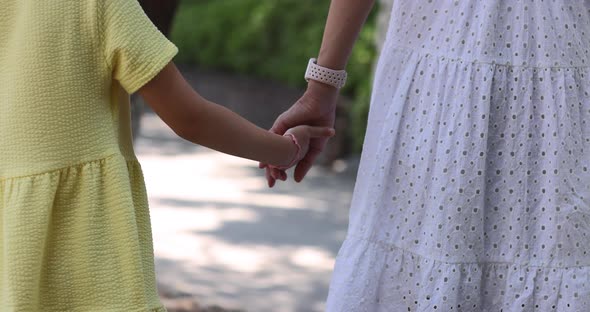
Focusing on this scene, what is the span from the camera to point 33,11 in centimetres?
189

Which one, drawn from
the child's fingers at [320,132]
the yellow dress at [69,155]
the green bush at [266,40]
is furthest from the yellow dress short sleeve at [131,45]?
the green bush at [266,40]

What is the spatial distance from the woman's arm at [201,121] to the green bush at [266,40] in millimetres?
6868

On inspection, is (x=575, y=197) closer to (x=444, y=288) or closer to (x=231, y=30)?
(x=444, y=288)

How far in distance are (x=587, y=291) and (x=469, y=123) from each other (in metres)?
0.37

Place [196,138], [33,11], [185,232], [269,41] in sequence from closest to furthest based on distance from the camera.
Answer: [33,11], [196,138], [185,232], [269,41]

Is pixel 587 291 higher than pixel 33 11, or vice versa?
pixel 33 11

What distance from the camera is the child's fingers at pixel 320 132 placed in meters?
2.49

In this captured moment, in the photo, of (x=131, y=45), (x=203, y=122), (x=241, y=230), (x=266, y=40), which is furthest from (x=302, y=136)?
(x=266, y=40)

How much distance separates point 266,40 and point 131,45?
9608 mm

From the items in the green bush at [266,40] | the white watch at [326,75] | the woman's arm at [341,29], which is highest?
the green bush at [266,40]

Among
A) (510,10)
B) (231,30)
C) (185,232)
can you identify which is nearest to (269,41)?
(231,30)

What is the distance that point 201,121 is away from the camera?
2047mm

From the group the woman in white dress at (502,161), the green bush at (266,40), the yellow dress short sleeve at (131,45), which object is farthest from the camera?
the green bush at (266,40)

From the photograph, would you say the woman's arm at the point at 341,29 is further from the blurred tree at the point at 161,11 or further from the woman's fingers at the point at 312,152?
the blurred tree at the point at 161,11
